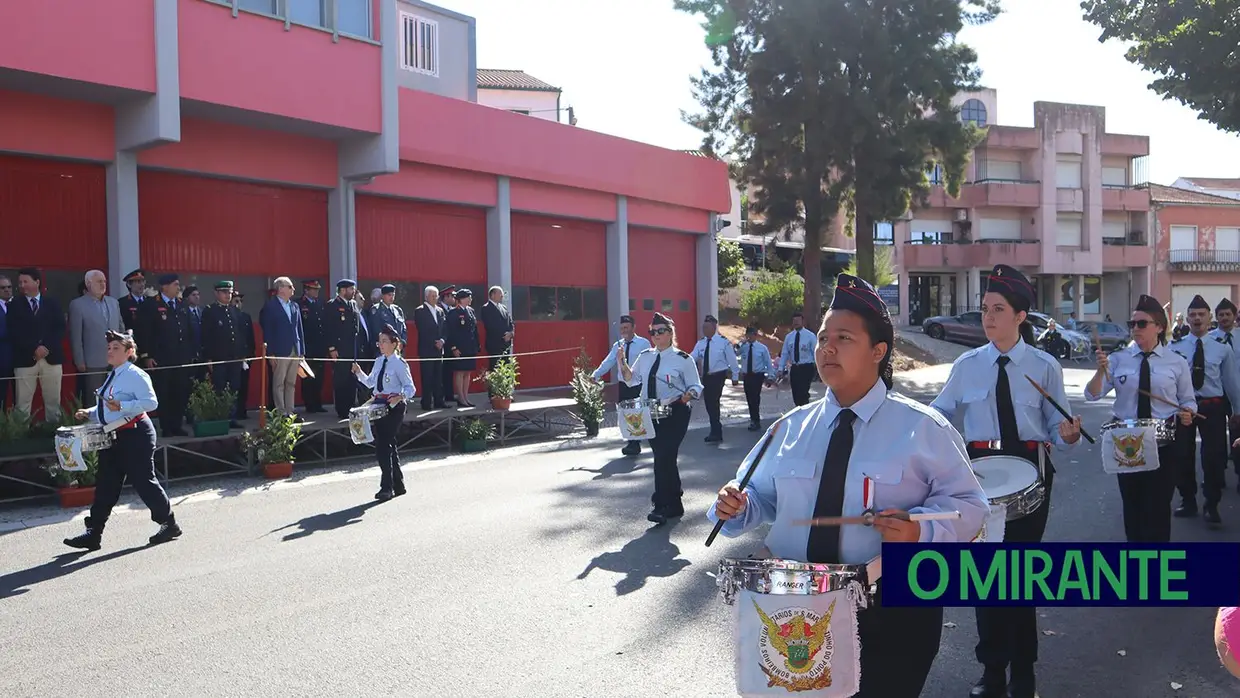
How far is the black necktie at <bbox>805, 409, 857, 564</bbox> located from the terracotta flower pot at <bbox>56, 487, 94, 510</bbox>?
380 inches

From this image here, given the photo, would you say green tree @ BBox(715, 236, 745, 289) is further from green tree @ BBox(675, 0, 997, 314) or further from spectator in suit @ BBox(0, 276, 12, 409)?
spectator in suit @ BBox(0, 276, 12, 409)

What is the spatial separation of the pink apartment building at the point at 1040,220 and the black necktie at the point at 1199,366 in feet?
142

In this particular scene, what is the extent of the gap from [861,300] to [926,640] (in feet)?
3.55

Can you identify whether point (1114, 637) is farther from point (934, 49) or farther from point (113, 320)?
point (934, 49)

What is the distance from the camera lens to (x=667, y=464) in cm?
963

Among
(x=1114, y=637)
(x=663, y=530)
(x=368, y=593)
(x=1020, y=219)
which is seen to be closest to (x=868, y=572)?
(x=1114, y=637)

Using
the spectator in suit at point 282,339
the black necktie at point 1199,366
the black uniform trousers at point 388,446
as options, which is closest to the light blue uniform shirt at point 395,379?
the black uniform trousers at point 388,446

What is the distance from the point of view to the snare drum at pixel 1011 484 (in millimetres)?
4477

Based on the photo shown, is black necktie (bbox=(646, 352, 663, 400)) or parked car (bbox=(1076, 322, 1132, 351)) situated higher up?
black necktie (bbox=(646, 352, 663, 400))

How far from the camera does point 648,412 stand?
9789mm

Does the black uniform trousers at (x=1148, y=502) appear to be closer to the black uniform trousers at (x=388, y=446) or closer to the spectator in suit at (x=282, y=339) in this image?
the black uniform trousers at (x=388, y=446)

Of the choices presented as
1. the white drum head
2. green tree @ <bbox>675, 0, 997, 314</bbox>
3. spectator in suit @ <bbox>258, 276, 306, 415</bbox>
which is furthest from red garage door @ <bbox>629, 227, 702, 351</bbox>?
the white drum head

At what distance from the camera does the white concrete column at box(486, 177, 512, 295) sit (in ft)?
70.4

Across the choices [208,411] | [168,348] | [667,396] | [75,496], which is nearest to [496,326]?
[168,348]
